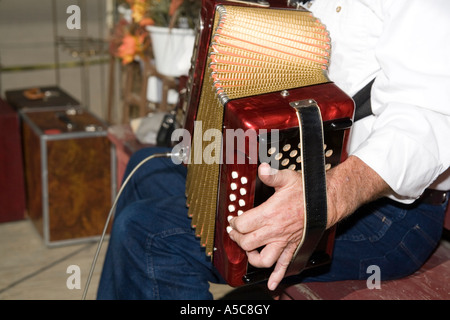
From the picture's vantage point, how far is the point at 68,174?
2.10m

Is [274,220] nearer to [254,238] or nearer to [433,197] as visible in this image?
[254,238]

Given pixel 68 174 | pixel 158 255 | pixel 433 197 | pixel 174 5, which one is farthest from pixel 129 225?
pixel 174 5

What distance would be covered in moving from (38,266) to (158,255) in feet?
3.43

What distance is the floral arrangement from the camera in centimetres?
210

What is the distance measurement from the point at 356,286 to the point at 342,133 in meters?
0.37

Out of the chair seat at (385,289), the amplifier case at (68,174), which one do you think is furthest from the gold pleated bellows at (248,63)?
the amplifier case at (68,174)

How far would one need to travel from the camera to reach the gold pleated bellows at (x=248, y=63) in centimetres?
106

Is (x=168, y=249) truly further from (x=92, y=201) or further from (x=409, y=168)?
(x=92, y=201)

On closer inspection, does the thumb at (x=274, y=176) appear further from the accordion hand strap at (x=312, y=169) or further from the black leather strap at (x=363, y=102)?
the black leather strap at (x=363, y=102)

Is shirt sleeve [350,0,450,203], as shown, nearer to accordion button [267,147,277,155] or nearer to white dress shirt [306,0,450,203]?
white dress shirt [306,0,450,203]

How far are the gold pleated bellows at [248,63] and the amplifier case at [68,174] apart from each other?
1.05 m

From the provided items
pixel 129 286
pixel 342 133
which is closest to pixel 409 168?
pixel 342 133

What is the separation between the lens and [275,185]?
3.16 feet
